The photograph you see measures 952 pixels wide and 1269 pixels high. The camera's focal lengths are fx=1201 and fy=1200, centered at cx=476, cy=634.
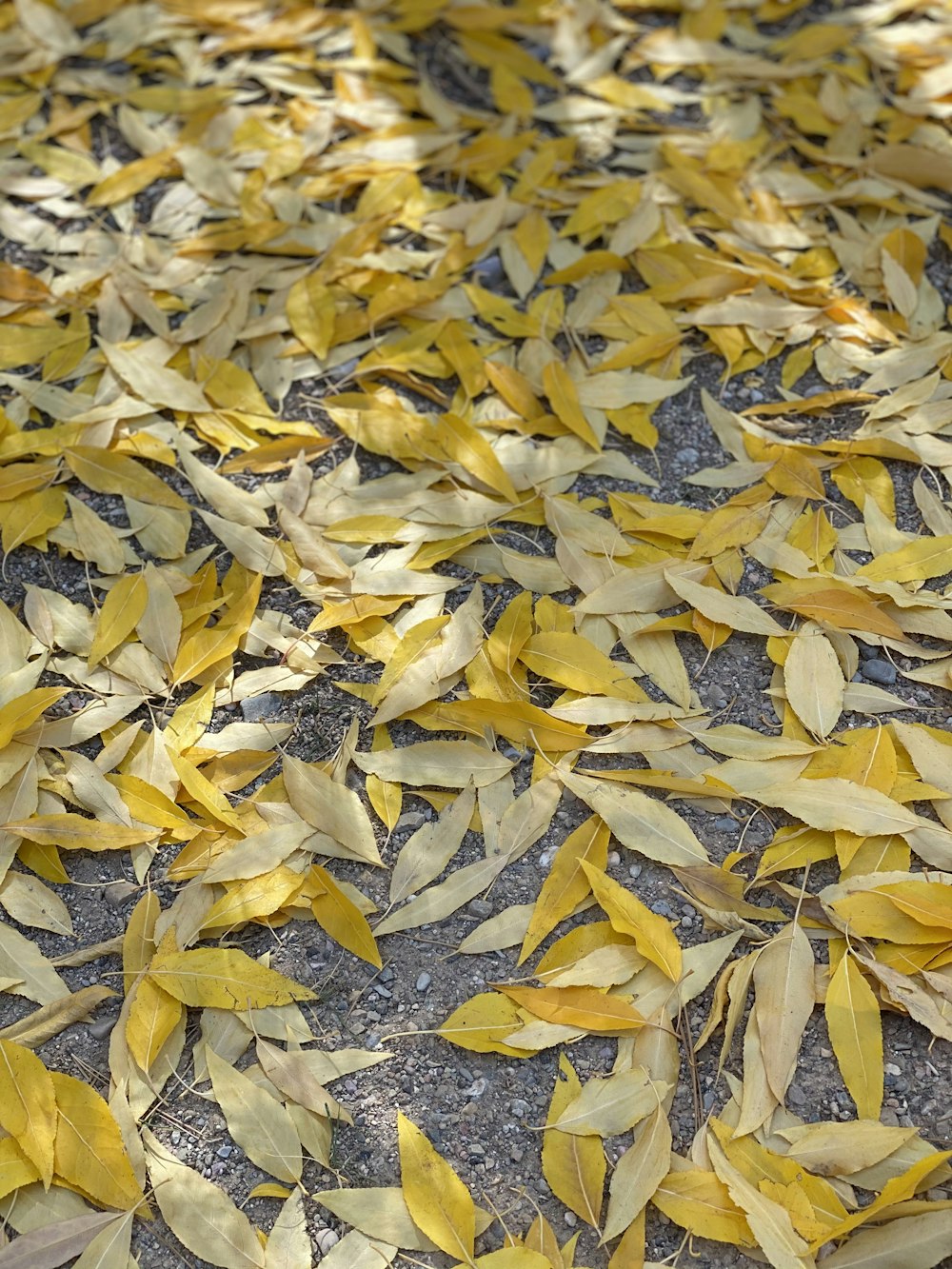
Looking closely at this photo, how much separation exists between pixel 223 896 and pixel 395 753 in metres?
0.22

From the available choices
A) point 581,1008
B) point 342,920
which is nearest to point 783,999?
point 581,1008

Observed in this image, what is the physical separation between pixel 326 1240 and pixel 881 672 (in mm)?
758

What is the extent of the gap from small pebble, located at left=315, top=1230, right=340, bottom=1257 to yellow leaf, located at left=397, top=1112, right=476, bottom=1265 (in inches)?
2.6

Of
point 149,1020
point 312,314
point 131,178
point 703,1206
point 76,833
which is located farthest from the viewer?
point 131,178

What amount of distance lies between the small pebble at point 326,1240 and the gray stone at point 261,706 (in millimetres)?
500

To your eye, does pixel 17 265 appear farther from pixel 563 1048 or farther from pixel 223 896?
pixel 563 1048

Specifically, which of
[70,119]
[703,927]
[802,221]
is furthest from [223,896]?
[70,119]

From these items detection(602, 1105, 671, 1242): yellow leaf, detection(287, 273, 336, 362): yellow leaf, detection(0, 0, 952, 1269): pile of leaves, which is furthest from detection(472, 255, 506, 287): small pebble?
detection(602, 1105, 671, 1242): yellow leaf

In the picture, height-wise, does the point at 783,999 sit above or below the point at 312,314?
below

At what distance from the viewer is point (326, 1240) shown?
3.18 ft

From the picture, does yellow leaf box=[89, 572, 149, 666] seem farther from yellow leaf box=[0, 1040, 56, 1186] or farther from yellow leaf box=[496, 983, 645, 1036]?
yellow leaf box=[496, 983, 645, 1036]

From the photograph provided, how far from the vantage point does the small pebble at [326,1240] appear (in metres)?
0.97

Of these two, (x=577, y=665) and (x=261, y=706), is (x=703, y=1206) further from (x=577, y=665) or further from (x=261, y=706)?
(x=261, y=706)

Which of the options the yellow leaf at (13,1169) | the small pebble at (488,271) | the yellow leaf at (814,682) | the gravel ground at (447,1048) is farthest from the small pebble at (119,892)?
the small pebble at (488,271)
